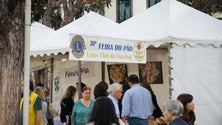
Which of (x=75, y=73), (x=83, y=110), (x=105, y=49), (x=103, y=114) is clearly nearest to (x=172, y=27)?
(x=105, y=49)

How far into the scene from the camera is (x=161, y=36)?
962cm

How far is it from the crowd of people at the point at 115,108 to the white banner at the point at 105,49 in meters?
0.66

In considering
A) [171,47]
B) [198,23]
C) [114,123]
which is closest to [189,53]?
[171,47]

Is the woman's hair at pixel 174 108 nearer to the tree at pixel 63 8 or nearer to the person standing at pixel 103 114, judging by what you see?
the person standing at pixel 103 114

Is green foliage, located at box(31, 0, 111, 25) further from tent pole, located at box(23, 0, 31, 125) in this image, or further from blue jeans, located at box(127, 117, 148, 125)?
tent pole, located at box(23, 0, 31, 125)

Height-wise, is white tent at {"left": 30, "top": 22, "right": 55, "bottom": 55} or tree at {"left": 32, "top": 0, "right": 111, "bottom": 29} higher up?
tree at {"left": 32, "top": 0, "right": 111, "bottom": 29}

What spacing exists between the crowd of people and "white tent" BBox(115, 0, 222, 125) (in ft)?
3.07

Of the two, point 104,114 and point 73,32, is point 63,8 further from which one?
point 104,114

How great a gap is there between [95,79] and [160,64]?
2.22 meters

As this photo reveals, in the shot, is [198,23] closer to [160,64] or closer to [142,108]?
[160,64]

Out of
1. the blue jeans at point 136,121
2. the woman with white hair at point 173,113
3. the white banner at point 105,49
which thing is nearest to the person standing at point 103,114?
the woman with white hair at point 173,113

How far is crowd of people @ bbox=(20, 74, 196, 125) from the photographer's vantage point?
184 inches

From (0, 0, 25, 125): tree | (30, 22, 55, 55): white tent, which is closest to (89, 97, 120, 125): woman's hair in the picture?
(0, 0, 25, 125): tree

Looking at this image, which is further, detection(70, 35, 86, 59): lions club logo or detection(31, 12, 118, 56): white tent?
detection(31, 12, 118, 56): white tent
